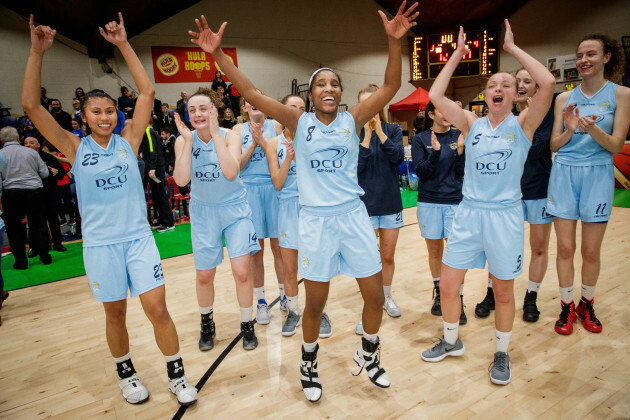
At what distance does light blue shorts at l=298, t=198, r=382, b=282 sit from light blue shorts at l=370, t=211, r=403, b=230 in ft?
3.48

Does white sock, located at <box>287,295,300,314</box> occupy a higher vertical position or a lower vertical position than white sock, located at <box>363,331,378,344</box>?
lower

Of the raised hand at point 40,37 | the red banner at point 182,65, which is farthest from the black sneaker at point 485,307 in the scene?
the red banner at point 182,65

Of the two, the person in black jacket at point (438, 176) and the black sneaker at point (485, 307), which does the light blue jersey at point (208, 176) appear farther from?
the black sneaker at point (485, 307)

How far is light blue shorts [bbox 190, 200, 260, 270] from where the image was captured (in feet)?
10.8

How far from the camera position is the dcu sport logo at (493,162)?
269 centimetres

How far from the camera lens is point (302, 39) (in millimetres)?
16078

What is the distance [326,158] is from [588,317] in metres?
2.72

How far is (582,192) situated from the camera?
3.28 m

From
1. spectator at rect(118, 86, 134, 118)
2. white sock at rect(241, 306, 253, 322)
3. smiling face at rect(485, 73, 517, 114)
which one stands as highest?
spectator at rect(118, 86, 134, 118)

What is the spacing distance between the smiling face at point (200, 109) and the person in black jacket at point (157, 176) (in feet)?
17.8

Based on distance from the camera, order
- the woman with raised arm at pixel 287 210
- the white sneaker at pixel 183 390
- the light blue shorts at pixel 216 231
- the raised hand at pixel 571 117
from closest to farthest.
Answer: the white sneaker at pixel 183 390 → the raised hand at pixel 571 117 → the light blue shorts at pixel 216 231 → the woman with raised arm at pixel 287 210

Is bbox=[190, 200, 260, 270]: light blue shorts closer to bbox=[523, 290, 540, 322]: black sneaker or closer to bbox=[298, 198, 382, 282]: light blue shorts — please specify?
bbox=[298, 198, 382, 282]: light blue shorts

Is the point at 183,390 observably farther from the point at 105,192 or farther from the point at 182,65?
the point at 182,65

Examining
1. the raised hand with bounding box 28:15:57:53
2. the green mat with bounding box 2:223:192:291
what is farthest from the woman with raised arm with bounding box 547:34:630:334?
the green mat with bounding box 2:223:192:291
